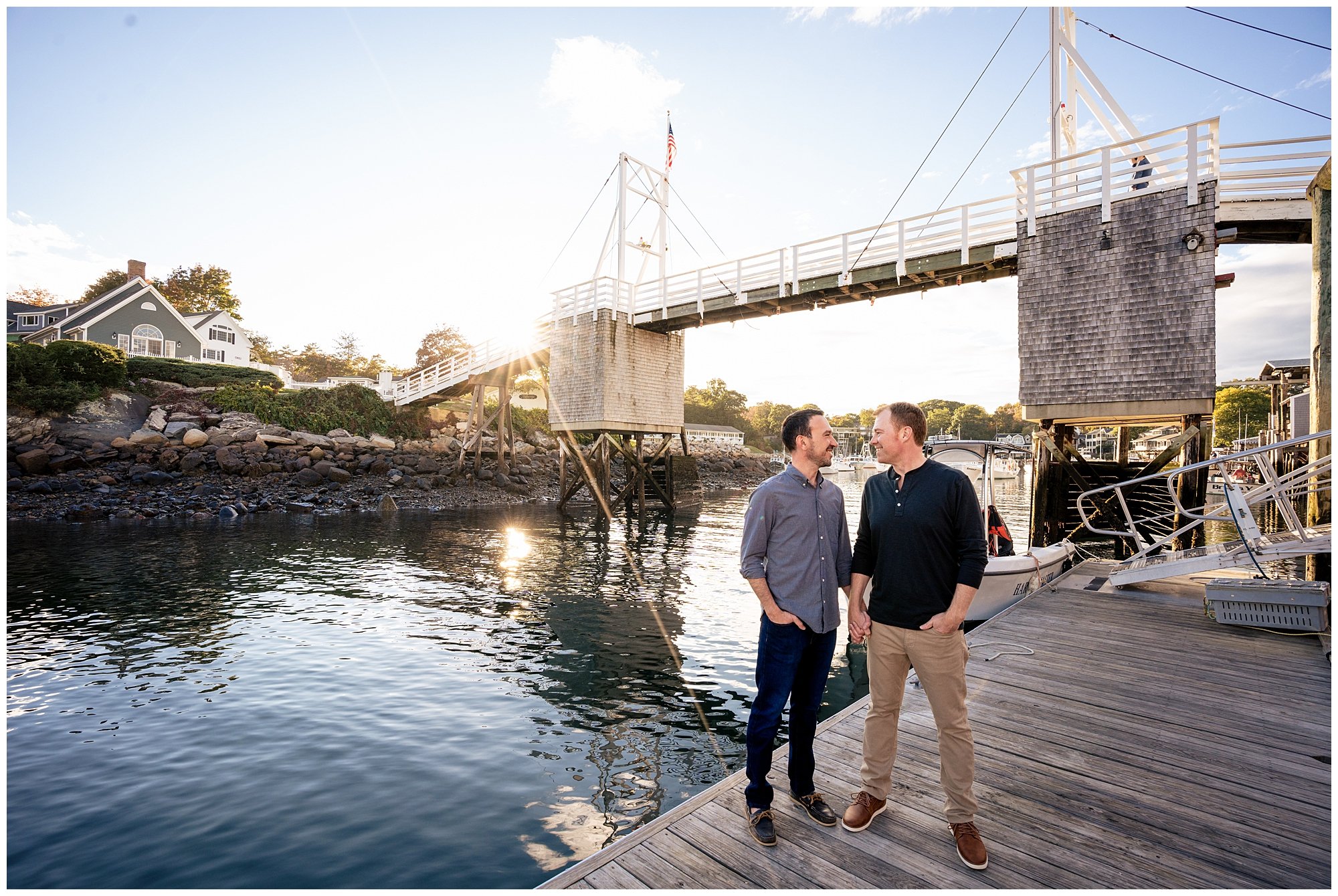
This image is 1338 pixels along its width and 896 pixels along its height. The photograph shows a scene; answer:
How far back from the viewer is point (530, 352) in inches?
1077

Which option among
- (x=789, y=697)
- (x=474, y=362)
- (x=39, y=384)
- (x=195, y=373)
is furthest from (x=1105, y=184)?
(x=195, y=373)

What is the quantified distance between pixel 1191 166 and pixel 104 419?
36.6 meters

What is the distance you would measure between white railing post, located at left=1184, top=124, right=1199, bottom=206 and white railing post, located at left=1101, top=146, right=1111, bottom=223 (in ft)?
4.05

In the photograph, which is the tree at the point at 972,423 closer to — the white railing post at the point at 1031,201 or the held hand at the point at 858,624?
the white railing post at the point at 1031,201

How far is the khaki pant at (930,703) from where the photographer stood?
2.99 metres

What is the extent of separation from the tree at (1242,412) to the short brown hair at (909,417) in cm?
7980

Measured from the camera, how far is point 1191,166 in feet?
40.6

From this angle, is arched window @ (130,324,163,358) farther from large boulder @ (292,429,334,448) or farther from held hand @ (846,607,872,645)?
held hand @ (846,607,872,645)

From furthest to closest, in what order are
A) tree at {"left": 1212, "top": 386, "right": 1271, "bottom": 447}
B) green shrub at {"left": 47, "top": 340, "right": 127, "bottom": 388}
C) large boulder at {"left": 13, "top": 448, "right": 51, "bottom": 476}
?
tree at {"left": 1212, "top": 386, "right": 1271, "bottom": 447} < green shrub at {"left": 47, "top": 340, "right": 127, "bottom": 388} < large boulder at {"left": 13, "top": 448, "right": 51, "bottom": 476}

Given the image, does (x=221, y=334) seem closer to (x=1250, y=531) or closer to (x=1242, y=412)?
(x=1250, y=531)

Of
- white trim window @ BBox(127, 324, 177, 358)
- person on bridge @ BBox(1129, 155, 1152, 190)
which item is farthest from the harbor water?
white trim window @ BBox(127, 324, 177, 358)

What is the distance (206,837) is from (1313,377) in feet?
42.8

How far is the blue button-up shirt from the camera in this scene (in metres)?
3.33

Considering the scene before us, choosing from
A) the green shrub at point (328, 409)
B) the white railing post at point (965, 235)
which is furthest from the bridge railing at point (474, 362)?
the white railing post at point (965, 235)
